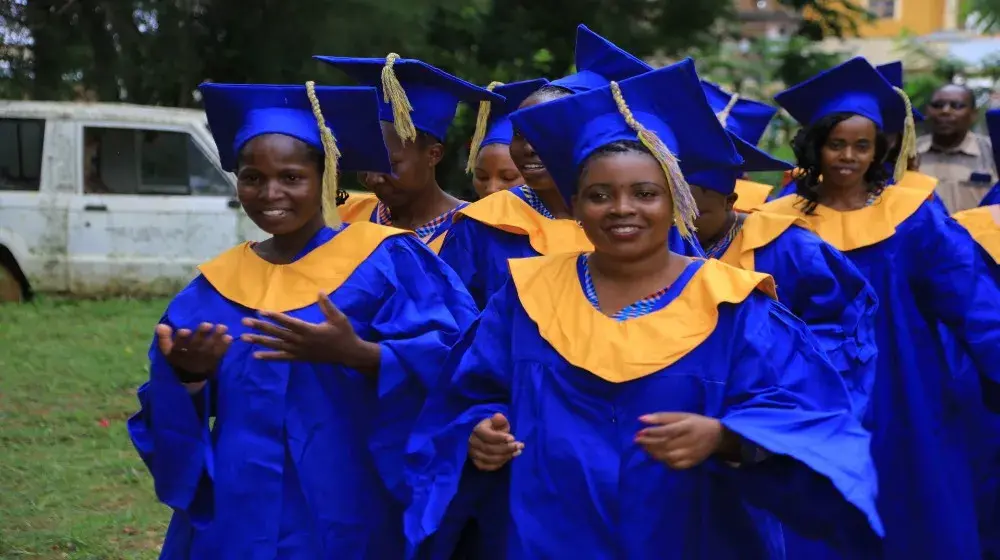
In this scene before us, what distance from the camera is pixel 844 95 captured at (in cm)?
654

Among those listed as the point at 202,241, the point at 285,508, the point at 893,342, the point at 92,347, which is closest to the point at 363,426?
the point at 285,508

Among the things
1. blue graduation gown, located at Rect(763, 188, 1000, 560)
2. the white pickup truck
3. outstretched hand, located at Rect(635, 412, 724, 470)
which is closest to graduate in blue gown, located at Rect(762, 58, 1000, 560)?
blue graduation gown, located at Rect(763, 188, 1000, 560)

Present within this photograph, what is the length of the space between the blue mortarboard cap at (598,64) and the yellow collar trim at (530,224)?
19.1 inches

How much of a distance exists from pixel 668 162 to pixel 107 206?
11.7 metres

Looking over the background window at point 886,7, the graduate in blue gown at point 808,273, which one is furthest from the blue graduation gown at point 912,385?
the background window at point 886,7

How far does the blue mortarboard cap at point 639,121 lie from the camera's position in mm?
3658

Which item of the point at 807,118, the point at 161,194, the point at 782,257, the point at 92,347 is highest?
the point at 807,118

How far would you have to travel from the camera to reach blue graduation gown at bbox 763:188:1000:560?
243 inches

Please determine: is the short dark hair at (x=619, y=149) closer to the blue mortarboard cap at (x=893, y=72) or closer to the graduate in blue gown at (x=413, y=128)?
the graduate in blue gown at (x=413, y=128)

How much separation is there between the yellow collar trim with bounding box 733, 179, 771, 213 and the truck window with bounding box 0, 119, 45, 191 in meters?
8.97

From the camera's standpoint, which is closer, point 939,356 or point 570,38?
point 939,356

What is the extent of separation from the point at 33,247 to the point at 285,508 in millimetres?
11199

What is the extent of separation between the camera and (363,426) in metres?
4.19

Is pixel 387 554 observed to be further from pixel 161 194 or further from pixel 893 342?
pixel 161 194
